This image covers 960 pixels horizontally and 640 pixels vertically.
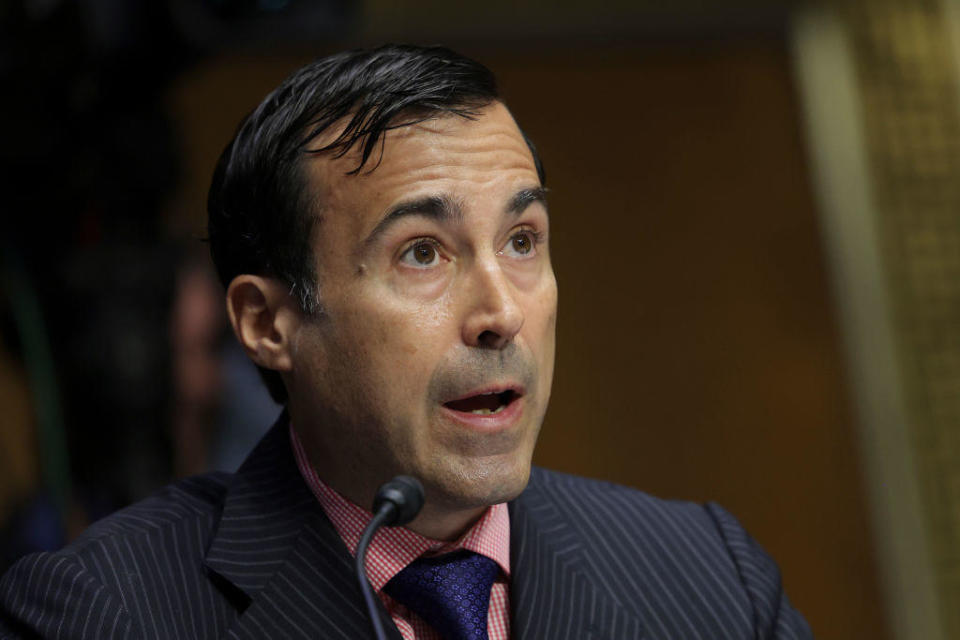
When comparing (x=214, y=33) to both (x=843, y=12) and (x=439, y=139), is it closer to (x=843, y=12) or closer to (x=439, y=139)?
(x=439, y=139)

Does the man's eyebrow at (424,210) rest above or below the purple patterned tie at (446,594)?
above

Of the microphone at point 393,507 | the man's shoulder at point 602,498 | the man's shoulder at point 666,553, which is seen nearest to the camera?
→ the microphone at point 393,507

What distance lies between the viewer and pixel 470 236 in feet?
3.91

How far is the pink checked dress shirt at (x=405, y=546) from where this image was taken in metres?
1.24

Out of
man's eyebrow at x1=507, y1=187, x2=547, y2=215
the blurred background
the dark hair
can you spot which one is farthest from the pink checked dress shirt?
the blurred background

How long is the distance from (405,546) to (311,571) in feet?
0.34

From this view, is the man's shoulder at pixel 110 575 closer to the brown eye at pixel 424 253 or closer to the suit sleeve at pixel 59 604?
the suit sleeve at pixel 59 604

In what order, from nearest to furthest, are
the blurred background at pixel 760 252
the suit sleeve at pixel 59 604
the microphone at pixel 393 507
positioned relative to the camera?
the microphone at pixel 393 507 → the suit sleeve at pixel 59 604 → the blurred background at pixel 760 252

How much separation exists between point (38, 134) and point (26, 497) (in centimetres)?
62

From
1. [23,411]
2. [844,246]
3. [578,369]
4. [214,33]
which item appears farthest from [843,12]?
[23,411]

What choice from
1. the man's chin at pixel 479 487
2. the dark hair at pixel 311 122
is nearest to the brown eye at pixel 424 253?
the dark hair at pixel 311 122

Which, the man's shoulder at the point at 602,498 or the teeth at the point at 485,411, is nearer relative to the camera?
the teeth at the point at 485,411

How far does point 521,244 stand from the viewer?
1.26 metres

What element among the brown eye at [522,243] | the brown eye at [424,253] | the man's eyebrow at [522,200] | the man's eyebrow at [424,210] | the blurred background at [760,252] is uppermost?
the man's eyebrow at [424,210]
